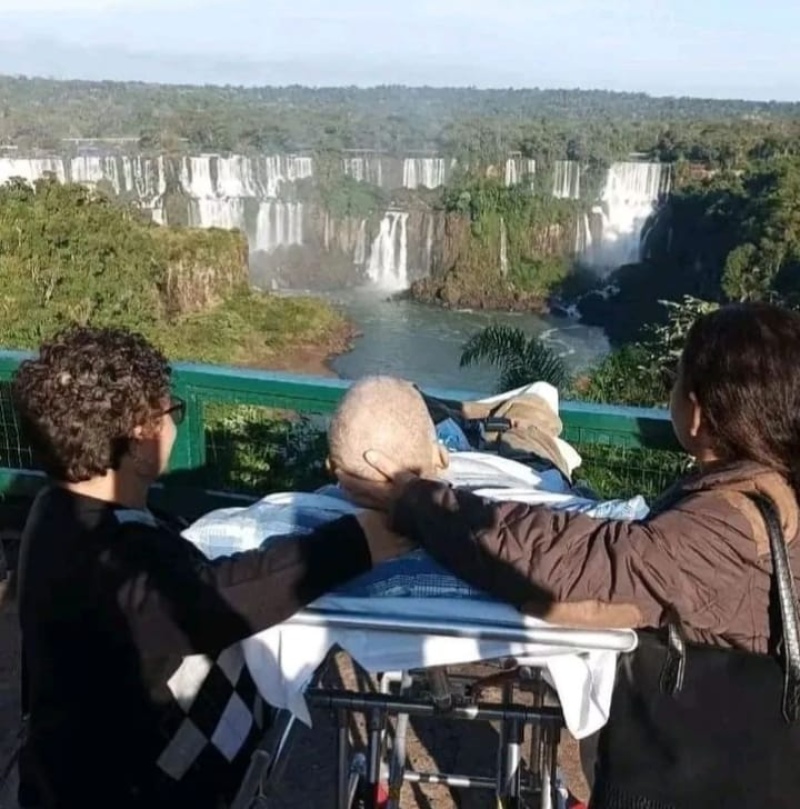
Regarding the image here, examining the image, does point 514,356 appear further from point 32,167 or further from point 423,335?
point 32,167

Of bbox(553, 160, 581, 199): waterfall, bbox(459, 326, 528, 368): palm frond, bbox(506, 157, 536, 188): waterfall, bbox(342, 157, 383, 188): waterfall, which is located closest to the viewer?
bbox(459, 326, 528, 368): palm frond

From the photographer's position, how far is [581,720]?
1696 mm

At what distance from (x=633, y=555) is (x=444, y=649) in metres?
0.31

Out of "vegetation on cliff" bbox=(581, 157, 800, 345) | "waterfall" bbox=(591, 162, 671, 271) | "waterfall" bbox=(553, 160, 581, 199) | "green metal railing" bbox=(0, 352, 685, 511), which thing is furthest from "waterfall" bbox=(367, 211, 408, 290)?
"green metal railing" bbox=(0, 352, 685, 511)

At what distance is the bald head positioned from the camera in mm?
1764

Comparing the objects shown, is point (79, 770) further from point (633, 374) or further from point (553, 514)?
point (633, 374)

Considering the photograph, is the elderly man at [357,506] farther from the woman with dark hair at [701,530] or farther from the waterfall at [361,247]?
the waterfall at [361,247]

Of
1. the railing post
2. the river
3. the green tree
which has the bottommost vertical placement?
the river

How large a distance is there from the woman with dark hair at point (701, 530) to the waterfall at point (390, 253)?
68.5m

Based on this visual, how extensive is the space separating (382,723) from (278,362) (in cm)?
4604

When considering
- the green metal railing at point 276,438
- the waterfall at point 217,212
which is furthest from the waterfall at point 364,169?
the green metal railing at point 276,438

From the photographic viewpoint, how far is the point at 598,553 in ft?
5.32

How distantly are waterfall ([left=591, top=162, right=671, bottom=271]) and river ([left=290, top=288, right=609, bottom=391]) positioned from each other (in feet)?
22.2

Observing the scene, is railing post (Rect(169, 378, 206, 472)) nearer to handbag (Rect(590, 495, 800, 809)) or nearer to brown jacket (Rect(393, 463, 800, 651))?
brown jacket (Rect(393, 463, 800, 651))
